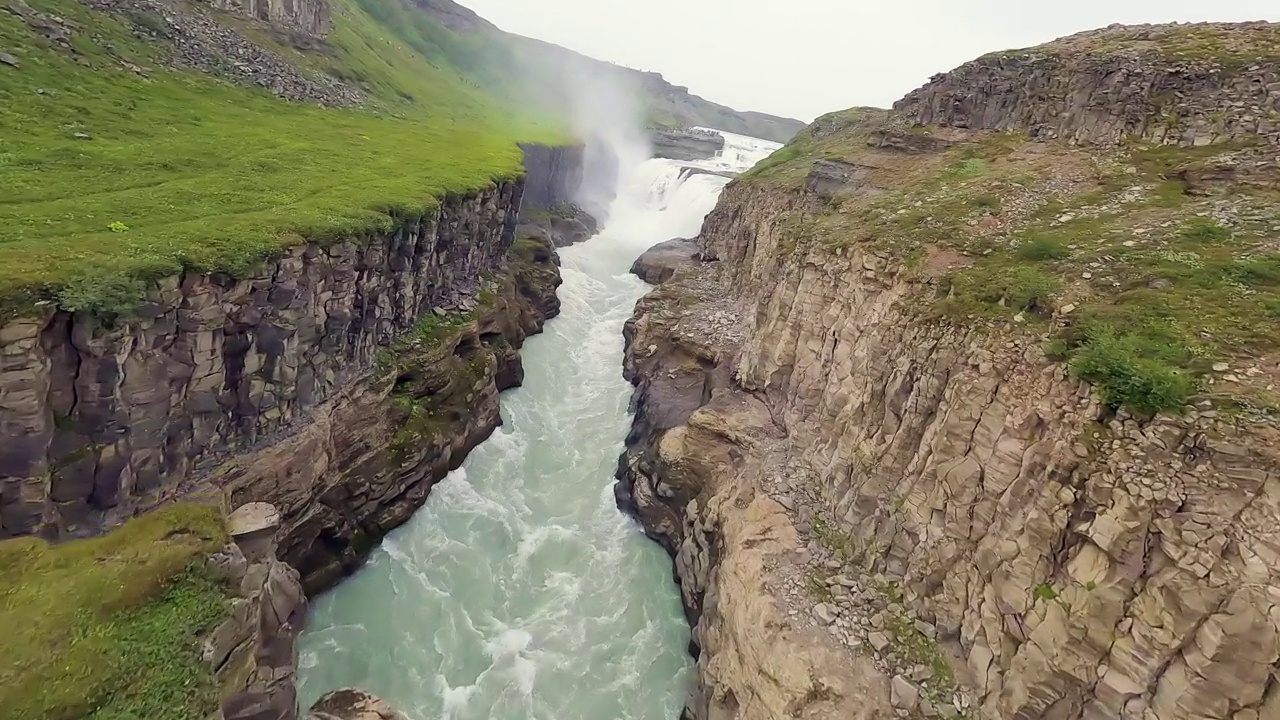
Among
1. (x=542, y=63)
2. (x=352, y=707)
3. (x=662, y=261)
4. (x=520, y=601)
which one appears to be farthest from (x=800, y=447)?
(x=542, y=63)

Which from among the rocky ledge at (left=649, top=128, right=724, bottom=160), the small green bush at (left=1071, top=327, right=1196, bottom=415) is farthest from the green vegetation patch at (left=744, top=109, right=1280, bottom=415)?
the rocky ledge at (left=649, top=128, right=724, bottom=160)

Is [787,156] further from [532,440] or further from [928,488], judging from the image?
[928,488]

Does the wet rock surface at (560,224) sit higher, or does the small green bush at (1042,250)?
the small green bush at (1042,250)

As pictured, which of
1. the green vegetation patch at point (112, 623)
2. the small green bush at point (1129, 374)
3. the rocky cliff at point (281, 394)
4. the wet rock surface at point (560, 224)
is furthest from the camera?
the wet rock surface at point (560, 224)

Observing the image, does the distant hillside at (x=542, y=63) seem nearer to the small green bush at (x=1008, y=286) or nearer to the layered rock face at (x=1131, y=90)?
the layered rock face at (x=1131, y=90)

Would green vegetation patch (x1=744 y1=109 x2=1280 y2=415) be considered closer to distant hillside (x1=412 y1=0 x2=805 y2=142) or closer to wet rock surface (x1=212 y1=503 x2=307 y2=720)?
wet rock surface (x1=212 y1=503 x2=307 y2=720)

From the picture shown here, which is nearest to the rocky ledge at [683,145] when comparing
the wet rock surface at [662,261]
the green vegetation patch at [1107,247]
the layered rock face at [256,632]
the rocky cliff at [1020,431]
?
the wet rock surface at [662,261]
